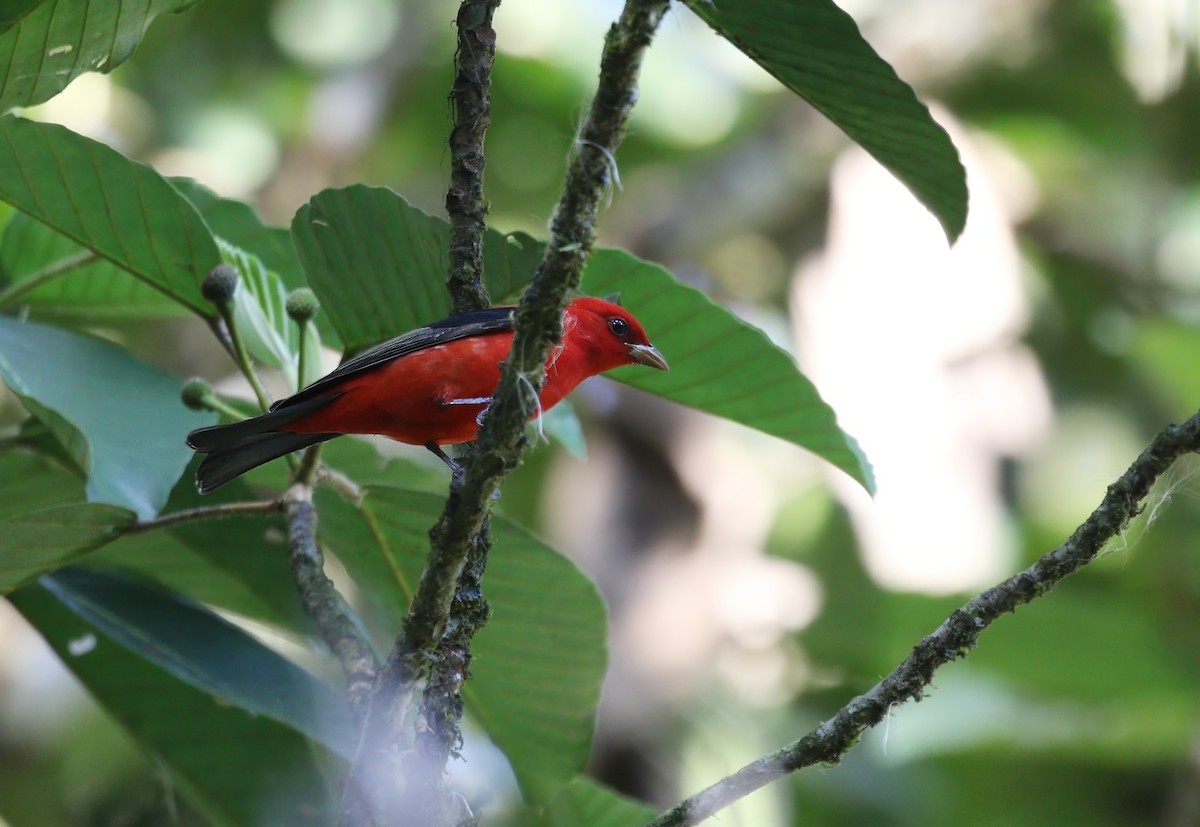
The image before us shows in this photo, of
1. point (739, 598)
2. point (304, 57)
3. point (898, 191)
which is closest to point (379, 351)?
point (739, 598)

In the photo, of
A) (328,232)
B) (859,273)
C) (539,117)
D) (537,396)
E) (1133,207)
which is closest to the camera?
(537,396)

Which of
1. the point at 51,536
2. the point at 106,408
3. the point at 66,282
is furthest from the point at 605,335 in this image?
the point at 66,282

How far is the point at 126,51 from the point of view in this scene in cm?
228

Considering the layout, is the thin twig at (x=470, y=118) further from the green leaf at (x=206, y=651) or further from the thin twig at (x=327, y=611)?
the green leaf at (x=206, y=651)

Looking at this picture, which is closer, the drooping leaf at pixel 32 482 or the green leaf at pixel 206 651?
the green leaf at pixel 206 651

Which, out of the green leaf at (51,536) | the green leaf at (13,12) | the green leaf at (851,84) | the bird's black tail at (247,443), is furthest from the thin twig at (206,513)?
the green leaf at (851,84)

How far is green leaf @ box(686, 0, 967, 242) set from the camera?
6.88ft

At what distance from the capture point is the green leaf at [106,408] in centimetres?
254

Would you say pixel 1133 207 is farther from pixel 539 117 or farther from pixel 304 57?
pixel 304 57

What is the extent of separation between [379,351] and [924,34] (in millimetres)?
6801

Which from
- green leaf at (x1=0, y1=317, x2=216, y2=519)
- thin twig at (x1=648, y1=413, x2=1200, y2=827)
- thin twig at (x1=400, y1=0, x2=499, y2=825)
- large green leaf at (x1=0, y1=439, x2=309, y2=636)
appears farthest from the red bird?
thin twig at (x1=648, y1=413, x2=1200, y2=827)

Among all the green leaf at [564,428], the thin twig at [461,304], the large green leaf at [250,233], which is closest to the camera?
the thin twig at [461,304]

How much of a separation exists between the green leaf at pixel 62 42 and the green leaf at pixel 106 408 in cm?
62

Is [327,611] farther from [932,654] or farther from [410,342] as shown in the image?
[932,654]
